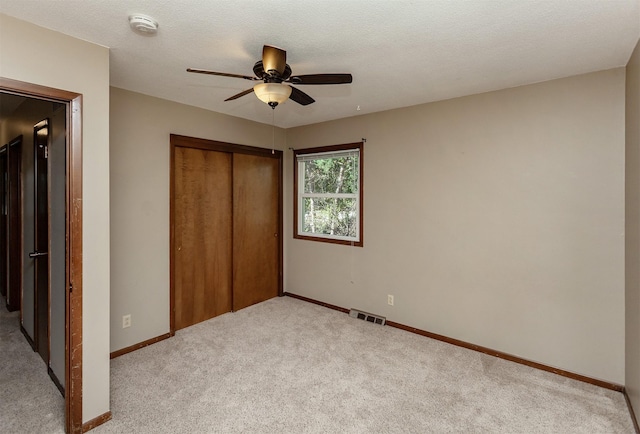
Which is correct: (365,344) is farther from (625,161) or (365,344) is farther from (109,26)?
(109,26)

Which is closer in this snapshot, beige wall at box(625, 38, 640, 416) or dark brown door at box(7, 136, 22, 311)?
beige wall at box(625, 38, 640, 416)

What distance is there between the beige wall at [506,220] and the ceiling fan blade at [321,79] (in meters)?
1.72

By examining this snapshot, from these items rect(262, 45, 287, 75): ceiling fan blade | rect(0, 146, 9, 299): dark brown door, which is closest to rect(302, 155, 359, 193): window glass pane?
rect(262, 45, 287, 75): ceiling fan blade

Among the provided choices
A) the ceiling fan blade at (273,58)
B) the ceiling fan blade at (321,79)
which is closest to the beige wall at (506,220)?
the ceiling fan blade at (321,79)

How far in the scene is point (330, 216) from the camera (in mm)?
4293

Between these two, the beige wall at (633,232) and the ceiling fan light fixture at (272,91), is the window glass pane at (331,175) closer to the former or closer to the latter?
the ceiling fan light fixture at (272,91)

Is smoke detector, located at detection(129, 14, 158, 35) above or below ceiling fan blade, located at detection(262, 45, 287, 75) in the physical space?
above

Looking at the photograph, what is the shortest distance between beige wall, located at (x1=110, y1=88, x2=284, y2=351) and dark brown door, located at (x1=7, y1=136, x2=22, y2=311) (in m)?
1.22

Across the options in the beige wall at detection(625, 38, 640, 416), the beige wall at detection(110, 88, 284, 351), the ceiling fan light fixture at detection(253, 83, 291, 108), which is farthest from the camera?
the beige wall at detection(110, 88, 284, 351)

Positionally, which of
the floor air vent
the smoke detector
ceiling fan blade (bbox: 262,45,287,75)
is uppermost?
the smoke detector

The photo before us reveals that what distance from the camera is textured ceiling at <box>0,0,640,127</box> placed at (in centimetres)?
167

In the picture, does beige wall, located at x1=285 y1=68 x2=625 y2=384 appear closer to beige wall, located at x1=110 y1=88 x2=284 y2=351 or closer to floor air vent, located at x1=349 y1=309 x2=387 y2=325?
floor air vent, located at x1=349 y1=309 x2=387 y2=325

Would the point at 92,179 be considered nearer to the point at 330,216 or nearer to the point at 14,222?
the point at 14,222

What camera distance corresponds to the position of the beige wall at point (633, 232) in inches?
80.8
